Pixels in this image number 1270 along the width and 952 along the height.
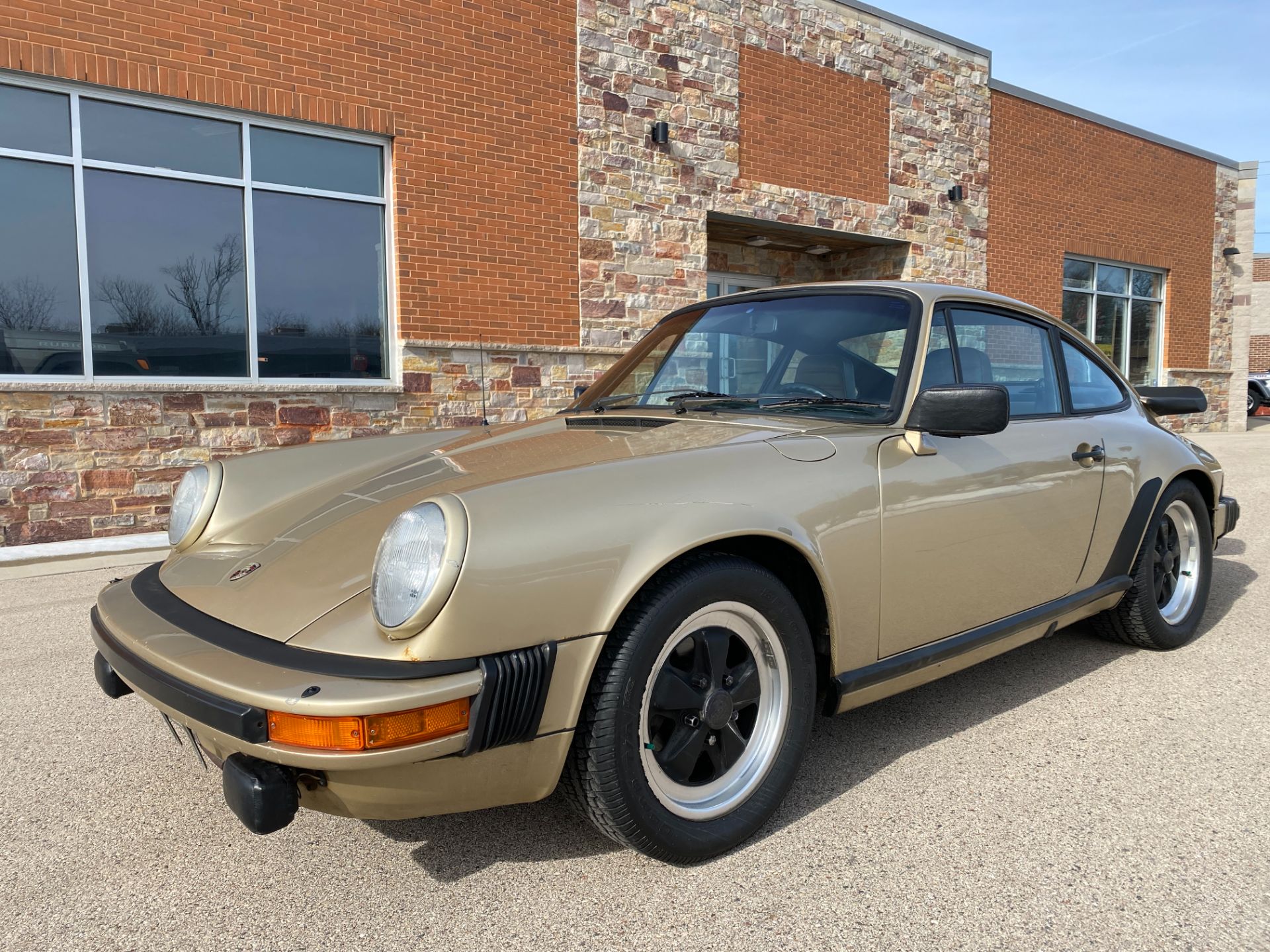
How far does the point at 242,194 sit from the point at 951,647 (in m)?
6.76

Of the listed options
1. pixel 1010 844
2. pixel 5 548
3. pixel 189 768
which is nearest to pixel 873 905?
pixel 1010 844

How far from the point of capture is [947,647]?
2.62 meters

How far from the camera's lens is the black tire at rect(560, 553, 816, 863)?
6.17 ft

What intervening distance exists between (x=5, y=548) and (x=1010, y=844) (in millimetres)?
6676

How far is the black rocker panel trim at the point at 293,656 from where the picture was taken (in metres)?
1.69

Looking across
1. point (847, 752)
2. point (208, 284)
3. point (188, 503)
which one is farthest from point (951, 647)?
point (208, 284)

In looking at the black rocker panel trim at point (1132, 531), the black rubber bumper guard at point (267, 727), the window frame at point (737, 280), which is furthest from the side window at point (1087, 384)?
the window frame at point (737, 280)

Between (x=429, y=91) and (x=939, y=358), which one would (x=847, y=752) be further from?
(x=429, y=91)

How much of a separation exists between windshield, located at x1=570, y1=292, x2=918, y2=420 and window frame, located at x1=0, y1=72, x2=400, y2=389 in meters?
4.77

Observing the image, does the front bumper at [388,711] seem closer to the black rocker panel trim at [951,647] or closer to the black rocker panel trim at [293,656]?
the black rocker panel trim at [293,656]

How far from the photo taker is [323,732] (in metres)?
1.65

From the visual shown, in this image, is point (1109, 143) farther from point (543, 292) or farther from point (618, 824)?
point (618, 824)

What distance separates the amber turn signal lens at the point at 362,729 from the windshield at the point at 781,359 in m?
1.52

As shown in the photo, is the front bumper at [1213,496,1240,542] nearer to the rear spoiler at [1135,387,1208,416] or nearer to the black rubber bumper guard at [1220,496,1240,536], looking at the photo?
the black rubber bumper guard at [1220,496,1240,536]
